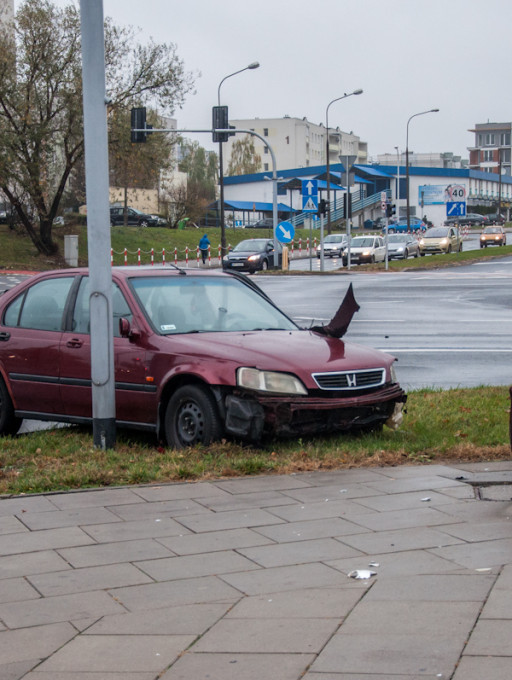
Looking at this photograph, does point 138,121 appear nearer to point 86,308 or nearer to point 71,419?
point 86,308

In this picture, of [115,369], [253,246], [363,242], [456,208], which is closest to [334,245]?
[363,242]

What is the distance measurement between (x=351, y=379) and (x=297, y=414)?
58 cm

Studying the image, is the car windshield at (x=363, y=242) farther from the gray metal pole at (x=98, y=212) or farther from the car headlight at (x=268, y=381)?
the car headlight at (x=268, y=381)

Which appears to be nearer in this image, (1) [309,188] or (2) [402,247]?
(1) [309,188]

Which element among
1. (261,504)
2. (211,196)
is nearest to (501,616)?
(261,504)

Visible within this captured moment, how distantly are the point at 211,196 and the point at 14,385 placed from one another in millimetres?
106274

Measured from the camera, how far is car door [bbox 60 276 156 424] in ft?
26.3

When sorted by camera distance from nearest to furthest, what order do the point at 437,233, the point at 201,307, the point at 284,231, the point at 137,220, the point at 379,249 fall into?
the point at 201,307 < the point at 284,231 < the point at 379,249 < the point at 437,233 < the point at 137,220

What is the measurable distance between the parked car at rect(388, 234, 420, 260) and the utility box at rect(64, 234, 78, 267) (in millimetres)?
18272

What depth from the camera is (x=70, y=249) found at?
45.9 m

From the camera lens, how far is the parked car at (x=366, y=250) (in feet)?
171

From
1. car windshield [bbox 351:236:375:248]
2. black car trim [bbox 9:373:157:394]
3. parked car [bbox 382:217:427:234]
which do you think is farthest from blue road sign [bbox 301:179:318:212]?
parked car [bbox 382:217:427:234]

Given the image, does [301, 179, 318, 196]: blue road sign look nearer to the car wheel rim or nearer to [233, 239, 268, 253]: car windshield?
[233, 239, 268, 253]: car windshield

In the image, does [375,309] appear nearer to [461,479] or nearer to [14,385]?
[14,385]
